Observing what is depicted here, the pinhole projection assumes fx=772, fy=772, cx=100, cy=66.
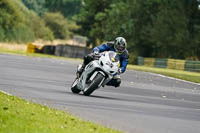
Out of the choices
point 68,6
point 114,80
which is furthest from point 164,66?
point 68,6

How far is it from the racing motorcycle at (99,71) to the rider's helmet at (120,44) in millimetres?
152

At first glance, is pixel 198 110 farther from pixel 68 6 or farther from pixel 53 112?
pixel 68 6

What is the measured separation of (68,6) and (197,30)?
11094 cm

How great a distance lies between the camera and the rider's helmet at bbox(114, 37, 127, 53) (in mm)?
19297

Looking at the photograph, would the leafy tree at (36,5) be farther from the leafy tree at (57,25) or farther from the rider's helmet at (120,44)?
the rider's helmet at (120,44)

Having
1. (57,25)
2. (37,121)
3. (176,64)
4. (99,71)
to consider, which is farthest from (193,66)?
(57,25)

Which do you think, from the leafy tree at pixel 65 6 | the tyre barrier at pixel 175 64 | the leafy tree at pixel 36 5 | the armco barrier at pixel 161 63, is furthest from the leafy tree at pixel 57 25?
the armco barrier at pixel 161 63

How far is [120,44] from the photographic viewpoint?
19375mm

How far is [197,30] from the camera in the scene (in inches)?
3091

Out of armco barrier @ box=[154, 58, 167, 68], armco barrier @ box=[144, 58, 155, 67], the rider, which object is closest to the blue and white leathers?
the rider

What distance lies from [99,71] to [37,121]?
8064mm

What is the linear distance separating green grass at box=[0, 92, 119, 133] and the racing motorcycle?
5.60 metres

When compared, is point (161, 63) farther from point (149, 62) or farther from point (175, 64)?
point (149, 62)

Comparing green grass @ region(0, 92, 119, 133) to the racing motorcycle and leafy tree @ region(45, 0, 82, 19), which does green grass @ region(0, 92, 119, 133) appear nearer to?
the racing motorcycle
